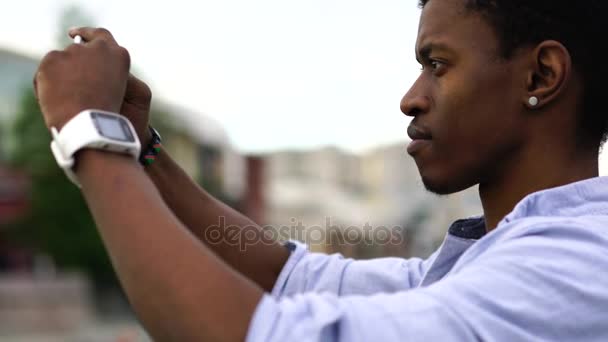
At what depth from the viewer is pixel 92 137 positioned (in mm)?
1401

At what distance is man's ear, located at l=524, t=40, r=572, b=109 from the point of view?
177 centimetres

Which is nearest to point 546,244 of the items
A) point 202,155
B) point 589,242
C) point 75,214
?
point 589,242

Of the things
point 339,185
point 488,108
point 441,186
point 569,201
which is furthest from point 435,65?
point 339,185

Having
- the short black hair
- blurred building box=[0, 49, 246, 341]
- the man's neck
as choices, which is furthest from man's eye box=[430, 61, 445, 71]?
blurred building box=[0, 49, 246, 341]

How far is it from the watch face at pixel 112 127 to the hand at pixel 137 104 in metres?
0.50

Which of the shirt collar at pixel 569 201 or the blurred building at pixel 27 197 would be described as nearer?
the shirt collar at pixel 569 201

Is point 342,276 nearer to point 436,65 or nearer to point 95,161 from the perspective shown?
point 436,65

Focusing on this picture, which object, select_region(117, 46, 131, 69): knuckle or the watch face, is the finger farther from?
the watch face

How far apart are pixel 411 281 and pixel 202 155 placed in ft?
150

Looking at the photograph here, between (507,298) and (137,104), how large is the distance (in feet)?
3.13

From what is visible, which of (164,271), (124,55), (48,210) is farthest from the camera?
(48,210)

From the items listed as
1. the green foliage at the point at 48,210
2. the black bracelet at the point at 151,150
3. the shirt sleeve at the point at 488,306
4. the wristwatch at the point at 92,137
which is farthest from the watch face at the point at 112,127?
the green foliage at the point at 48,210

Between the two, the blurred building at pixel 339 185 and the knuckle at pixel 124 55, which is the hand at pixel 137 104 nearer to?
the knuckle at pixel 124 55

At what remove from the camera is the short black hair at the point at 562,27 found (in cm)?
179
